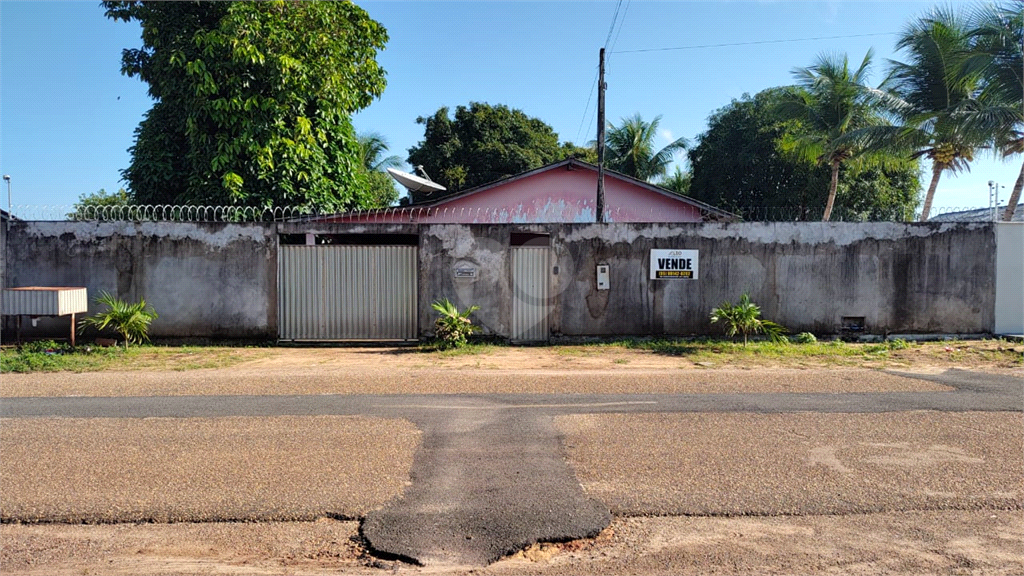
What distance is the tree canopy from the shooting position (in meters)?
28.9

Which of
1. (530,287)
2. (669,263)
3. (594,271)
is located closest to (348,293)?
(530,287)

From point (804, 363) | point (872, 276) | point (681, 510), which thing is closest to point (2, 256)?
point (681, 510)

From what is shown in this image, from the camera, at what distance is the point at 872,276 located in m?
12.2

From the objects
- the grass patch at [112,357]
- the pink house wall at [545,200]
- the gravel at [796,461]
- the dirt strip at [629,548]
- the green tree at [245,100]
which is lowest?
the dirt strip at [629,548]

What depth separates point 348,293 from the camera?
11.9m

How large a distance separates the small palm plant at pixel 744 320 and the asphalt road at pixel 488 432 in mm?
3137

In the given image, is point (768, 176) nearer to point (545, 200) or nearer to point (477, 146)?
point (477, 146)

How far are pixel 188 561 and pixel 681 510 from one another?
2829 millimetres

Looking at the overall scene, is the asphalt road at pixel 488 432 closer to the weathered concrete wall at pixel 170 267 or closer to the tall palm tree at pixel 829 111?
the weathered concrete wall at pixel 170 267

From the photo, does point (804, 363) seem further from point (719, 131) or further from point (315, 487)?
point (719, 131)

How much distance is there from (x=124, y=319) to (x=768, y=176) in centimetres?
2779

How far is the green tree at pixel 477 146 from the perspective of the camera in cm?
3375

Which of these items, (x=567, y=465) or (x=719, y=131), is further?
(x=719, y=131)

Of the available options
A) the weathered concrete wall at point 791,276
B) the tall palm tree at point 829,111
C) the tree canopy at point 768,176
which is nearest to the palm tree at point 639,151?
the tree canopy at point 768,176
